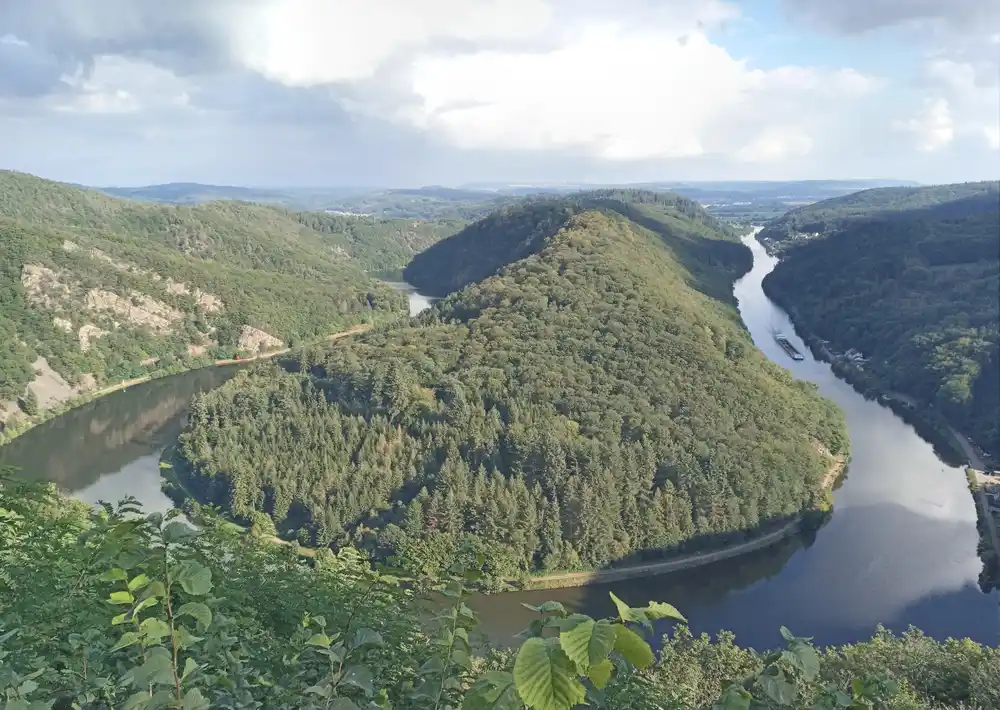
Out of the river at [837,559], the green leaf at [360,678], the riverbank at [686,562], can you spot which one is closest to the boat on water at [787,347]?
the river at [837,559]

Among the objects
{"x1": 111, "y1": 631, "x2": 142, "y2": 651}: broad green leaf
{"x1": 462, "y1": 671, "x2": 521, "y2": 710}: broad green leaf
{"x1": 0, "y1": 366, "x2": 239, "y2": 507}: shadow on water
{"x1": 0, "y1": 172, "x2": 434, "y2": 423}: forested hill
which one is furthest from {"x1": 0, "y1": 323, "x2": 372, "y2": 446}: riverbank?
{"x1": 462, "y1": 671, "x2": 521, "y2": 710}: broad green leaf

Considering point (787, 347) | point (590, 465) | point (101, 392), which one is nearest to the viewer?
point (590, 465)

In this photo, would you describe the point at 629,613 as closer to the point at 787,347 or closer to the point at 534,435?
the point at 534,435

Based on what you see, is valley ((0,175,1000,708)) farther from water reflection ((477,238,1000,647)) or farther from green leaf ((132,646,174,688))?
green leaf ((132,646,174,688))

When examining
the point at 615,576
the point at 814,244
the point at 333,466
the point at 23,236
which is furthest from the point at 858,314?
the point at 23,236

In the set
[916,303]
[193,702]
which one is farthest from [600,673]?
[916,303]

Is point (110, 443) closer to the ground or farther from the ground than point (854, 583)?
farther from the ground

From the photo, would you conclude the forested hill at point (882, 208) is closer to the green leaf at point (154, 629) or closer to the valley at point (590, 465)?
the valley at point (590, 465)

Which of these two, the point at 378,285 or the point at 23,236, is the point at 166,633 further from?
the point at 378,285
